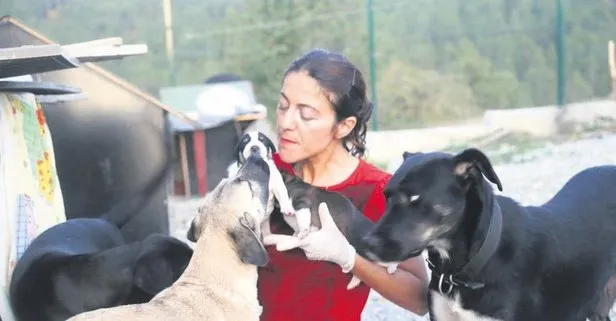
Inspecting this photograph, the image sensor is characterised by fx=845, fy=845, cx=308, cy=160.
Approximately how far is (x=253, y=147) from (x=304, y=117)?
0.96 m

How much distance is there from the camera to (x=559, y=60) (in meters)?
15.6

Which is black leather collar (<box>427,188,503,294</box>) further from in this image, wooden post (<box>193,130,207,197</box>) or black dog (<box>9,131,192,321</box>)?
wooden post (<box>193,130,207,197</box>)

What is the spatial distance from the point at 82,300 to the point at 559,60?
43.0 feet

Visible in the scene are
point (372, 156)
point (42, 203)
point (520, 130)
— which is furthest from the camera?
point (520, 130)

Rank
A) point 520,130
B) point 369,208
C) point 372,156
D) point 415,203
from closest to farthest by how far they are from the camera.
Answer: point 415,203 < point 369,208 < point 372,156 < point 520,130

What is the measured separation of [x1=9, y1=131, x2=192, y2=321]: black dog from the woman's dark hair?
45.6 inches

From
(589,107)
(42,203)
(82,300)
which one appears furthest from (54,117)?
(589,107)

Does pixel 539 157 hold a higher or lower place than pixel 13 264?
lower

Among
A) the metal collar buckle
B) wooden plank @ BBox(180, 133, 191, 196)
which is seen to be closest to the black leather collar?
the metal collar buckle

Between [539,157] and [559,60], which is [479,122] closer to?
[559,60]

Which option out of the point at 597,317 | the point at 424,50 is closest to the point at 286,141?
the point at 597,317

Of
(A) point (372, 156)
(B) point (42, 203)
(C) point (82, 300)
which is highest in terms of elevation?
(B) point (42, 203)

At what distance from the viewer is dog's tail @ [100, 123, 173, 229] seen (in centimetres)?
567

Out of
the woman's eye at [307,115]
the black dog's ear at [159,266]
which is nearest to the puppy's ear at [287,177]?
the woman's eye at [307,115]
